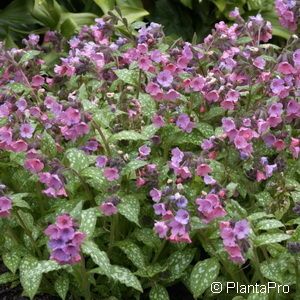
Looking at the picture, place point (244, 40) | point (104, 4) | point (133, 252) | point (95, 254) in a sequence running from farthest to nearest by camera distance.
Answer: point (104, 4), point (244, 40), point (133, 252), point (95, 254)

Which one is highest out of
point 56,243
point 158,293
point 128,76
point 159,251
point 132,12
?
point 56,243

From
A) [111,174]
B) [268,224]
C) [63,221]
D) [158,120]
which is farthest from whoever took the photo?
[158,120]

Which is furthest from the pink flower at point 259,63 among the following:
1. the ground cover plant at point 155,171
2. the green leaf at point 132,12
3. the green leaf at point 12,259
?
the green leaf at point 132,12

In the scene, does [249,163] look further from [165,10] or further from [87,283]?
[165,10]

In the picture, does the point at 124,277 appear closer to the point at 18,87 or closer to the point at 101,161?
the point at 101,161

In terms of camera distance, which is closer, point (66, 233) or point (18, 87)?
point (66, 233)

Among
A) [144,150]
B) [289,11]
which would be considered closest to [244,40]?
[289,11]

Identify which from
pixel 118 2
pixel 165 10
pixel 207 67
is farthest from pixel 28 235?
pixel 165 10

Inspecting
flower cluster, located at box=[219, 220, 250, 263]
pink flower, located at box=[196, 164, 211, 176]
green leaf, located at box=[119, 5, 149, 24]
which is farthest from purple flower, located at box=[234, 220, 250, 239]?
green leaf, located at box=[119, 5, 149, 24]
